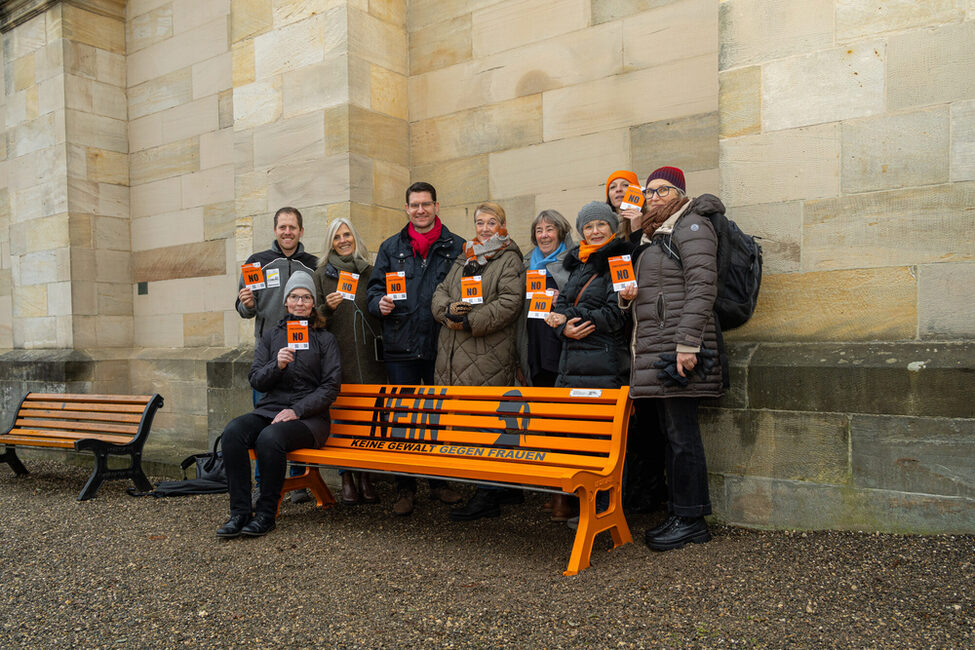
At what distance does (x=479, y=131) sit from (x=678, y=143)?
1741 millimetres

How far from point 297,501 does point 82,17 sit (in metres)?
6.57

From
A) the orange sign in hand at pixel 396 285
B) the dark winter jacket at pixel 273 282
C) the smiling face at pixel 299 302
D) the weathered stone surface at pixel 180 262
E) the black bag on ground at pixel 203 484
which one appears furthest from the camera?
the weathered stone surface at pixel 180 262

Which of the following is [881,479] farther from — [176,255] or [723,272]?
[176,255]

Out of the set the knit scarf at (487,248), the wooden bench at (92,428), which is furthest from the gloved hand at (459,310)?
the wooden bench at (92,428)

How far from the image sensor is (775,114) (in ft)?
13.6

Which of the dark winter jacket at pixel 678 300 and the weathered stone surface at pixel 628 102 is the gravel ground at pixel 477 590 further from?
→ the weathered stone surface at pixel 628 102

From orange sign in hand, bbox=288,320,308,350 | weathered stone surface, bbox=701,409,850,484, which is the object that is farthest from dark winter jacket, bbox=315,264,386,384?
weathered stone surface, bbox=701,409,850,484

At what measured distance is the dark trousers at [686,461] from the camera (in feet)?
12.7

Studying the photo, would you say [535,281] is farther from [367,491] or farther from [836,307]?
[367,491]

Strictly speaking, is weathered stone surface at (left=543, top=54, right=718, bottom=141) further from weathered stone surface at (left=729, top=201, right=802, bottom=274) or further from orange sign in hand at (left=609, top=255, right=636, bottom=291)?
orange sign in hand at (left=609, top=255, right=636, bottom=291)

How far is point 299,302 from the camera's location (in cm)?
475

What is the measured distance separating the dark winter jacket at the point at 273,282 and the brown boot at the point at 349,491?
1.16m

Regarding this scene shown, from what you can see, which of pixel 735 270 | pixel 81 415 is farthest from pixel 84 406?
pixel 735 270

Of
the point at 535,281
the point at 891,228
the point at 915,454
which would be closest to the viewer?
the point at 915,454
